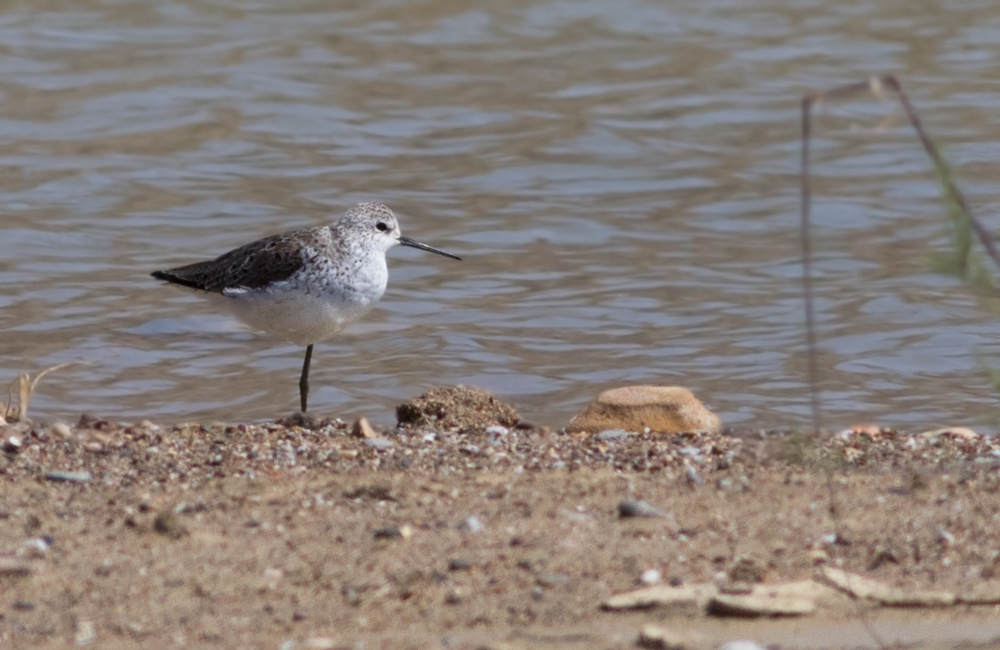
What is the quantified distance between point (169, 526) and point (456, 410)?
1997 mm

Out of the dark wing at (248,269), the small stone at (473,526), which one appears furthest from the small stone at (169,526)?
the dark wing at (248,269)

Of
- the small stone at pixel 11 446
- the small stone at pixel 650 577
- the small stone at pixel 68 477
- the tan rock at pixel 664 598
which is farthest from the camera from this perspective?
the small stone at pixel 11 446

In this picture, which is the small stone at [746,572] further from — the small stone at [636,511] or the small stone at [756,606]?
the small stone at [636,511]

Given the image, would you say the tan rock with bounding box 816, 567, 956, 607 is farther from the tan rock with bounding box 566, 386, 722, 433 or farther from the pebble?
the pebble

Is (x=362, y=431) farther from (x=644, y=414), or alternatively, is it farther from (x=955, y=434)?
(x=955, y=434)

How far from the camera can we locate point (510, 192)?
36.8 feet

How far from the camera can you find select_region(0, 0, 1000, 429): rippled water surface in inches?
315

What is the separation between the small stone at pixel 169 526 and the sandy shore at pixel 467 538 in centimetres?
1

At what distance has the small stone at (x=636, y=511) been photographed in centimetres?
457

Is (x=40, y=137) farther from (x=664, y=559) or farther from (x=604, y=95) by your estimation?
(x=664, y=559)

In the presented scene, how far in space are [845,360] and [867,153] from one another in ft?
14.3

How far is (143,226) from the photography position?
34.5 feet

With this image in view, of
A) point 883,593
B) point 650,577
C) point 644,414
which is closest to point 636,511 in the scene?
point 650,577

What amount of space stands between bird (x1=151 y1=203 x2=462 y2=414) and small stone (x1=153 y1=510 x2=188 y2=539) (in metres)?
2.72
